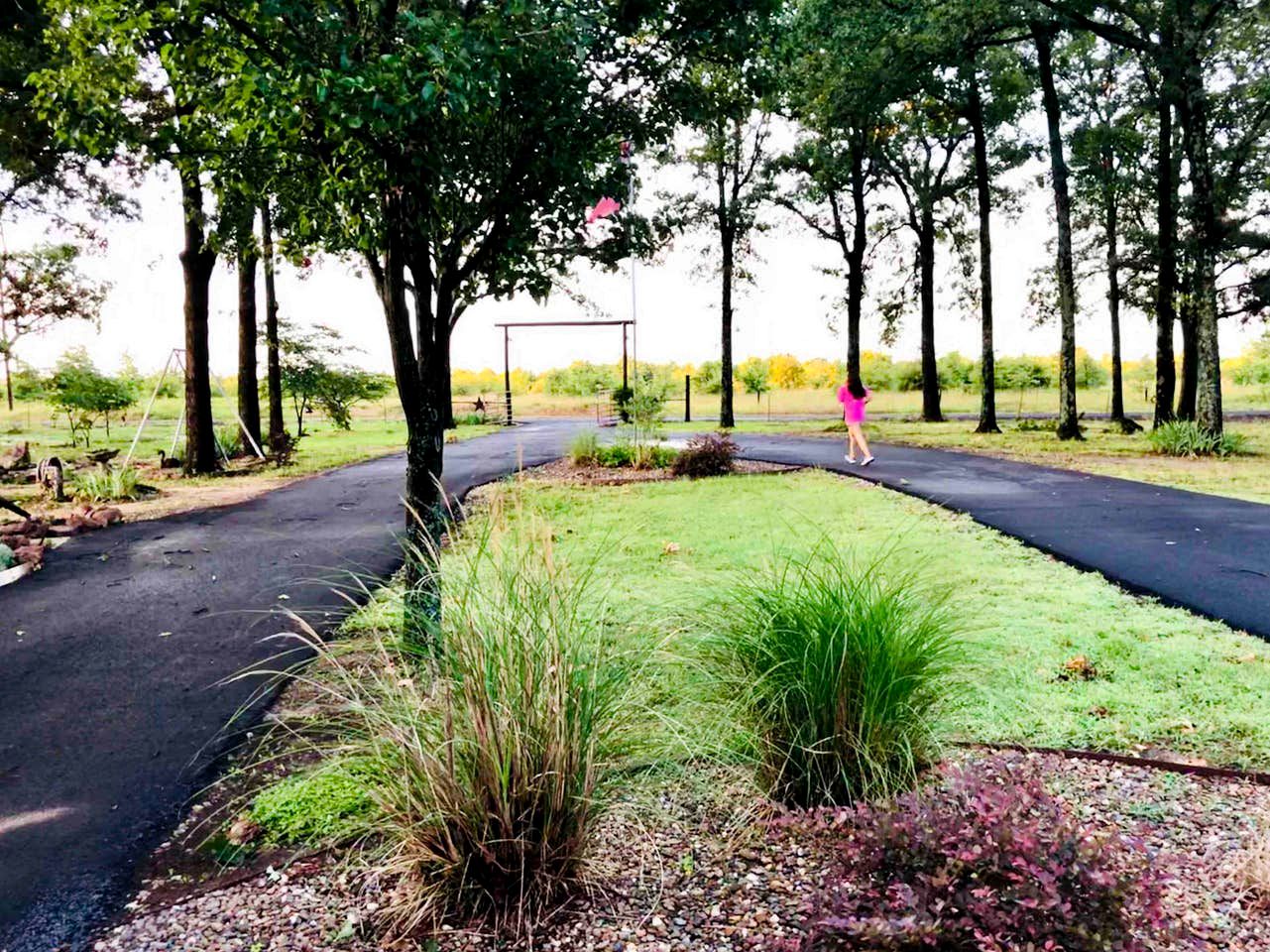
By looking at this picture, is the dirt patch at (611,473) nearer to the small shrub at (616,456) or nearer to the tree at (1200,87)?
the small shrub at (616,456)

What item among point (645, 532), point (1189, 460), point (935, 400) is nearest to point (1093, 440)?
point (1189, 460)

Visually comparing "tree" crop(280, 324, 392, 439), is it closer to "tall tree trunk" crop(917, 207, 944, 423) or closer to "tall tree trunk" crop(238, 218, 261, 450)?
"tall tree trunk" crop(238, 218, 261, 450)

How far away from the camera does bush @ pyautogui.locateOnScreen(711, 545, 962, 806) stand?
2807mm

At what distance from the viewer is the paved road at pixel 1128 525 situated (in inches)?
235

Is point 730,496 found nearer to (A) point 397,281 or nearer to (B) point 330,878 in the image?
(A) point 397,281

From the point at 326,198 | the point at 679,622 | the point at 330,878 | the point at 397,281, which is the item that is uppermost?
the point at 326,198

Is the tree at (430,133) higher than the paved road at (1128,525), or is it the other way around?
the tree at (430,133)

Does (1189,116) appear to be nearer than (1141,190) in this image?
Yes

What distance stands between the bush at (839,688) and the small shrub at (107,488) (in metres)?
11.0

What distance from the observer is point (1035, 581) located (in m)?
6.25

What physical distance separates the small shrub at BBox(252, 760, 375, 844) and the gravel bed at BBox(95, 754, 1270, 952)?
187 millimetres

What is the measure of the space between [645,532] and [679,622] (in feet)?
16.1

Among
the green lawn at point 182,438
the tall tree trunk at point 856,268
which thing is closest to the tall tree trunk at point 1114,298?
the tall tree trunk at point 856,268

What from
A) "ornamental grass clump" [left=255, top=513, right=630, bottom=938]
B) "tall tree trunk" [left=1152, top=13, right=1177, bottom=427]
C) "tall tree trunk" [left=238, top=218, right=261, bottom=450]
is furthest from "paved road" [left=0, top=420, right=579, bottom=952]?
"tall tree trunk" [left=1152, top=13, right=1177, bottom=427]
